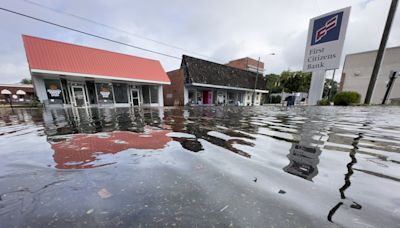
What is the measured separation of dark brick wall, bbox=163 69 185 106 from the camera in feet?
62.0

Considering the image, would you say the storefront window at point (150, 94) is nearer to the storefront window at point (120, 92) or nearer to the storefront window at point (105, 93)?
the storefront window at point (120, 92)

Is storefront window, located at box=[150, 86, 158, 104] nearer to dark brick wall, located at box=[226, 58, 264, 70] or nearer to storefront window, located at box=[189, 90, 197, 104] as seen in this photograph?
storefront window, located at box=[189, 90, 197, 104]

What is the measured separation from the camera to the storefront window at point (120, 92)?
15472 mm

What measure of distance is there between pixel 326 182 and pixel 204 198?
1138mm

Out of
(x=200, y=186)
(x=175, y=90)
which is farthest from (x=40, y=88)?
(x=200, y=186)

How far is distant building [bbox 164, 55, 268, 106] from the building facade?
248 cm

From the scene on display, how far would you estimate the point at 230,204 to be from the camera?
1.10 meters

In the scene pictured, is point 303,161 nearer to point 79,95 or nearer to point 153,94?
point 79,95

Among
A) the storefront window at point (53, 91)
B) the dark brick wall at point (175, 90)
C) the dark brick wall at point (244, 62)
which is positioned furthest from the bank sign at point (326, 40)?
the storefront window at point (53, 91)

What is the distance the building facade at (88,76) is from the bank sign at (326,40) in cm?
1486

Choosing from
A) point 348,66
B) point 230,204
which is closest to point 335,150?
point 230,204

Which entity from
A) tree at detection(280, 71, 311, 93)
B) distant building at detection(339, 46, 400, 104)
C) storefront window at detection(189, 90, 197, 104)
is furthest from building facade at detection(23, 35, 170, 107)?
distant building at detection(339, 46, 400, 104)

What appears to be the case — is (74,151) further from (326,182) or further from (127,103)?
(127,103)

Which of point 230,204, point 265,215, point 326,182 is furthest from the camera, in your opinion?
point 326,182
